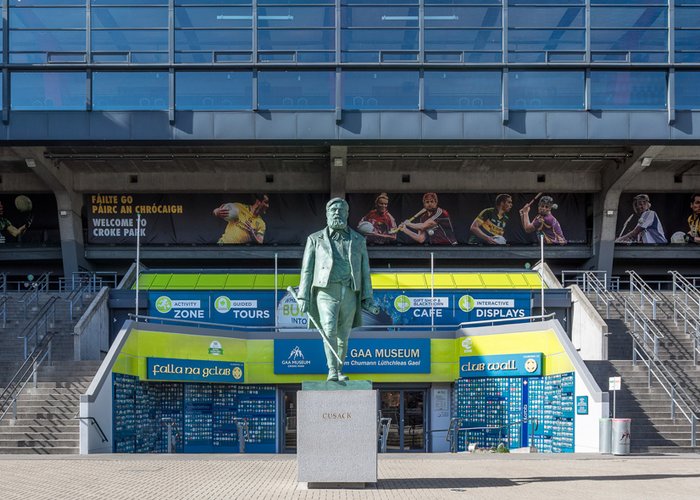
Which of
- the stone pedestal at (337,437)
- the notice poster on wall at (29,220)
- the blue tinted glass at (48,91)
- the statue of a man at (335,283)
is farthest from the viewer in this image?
the notice poster on wall at (29,220)

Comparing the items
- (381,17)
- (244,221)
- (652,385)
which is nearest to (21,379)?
(652,385)

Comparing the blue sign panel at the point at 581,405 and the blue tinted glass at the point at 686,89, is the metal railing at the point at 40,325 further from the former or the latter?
the blue tinted glass at the point at 686,89

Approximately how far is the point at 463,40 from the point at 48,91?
14322 millimetres

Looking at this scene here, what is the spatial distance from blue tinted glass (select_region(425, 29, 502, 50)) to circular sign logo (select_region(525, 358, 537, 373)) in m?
12.3

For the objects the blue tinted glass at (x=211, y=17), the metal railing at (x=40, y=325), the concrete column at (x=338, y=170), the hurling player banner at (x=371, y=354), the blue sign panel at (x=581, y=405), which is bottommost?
the blue sign panel at (x=581, y=405)

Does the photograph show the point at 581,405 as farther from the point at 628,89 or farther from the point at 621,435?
the point at 628,89

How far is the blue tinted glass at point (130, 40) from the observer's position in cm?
3419

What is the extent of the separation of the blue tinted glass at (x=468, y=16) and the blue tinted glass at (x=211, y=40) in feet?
20.8

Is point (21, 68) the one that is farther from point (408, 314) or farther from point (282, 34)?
point (408, 314)

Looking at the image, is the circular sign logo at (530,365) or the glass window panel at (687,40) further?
the glass window panel at (687,40)

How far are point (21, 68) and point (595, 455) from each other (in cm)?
2344

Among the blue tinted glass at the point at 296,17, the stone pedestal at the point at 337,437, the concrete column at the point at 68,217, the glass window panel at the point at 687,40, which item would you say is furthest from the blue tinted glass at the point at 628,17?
the stone pedestal at the point at 337,437

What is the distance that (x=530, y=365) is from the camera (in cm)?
2702

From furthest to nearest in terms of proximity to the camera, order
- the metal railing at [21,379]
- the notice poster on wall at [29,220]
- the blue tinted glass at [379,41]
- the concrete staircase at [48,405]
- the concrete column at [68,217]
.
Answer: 1. the notice poster on wall at [29,220]
2. the concrete column at [68,217]
3. the blue tinted glass at [379,41]
4. the metal railing at [21,379]
5. the concrete staircase at [48,405]
